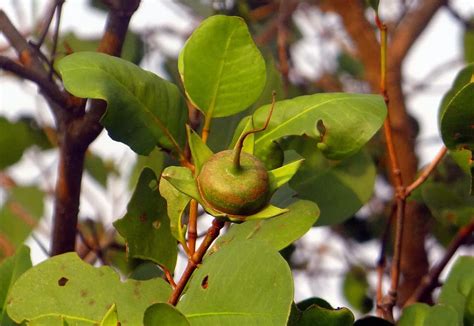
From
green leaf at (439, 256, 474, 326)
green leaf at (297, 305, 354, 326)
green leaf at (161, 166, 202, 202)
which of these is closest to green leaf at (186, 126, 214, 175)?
green leaf at (161, 166, 202, 202)

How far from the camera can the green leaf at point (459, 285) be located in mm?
618

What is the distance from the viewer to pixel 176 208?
20.5 inches

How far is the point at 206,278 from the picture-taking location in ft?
1.52

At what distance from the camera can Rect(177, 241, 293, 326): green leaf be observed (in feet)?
1.43

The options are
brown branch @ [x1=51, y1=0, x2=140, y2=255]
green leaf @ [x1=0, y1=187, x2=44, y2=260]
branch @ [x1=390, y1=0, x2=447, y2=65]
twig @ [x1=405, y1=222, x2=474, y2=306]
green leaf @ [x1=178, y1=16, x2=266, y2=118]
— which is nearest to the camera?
green leaf @ [x1=178, y1=16, x2=266, y2=118]

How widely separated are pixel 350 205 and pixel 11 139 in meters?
0.39

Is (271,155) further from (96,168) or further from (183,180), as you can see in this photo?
(96,168)

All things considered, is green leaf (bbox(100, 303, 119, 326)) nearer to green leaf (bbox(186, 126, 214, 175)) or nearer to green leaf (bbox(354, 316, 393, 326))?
green leaf (bbox(186, 126, 214, 175))

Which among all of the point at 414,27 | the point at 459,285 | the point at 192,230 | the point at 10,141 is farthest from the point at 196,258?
the point at 414,27

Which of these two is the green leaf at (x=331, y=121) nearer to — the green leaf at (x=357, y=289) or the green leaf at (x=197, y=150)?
the green leaf at (x=197, y=150)

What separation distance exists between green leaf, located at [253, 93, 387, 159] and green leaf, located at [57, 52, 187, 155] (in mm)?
58

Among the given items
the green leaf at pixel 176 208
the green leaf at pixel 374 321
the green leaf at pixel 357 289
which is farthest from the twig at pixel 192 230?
the green leaf at pixel 357 289

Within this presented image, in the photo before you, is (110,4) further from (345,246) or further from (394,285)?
(345,246)

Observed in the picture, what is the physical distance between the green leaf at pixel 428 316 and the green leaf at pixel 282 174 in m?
0.16
